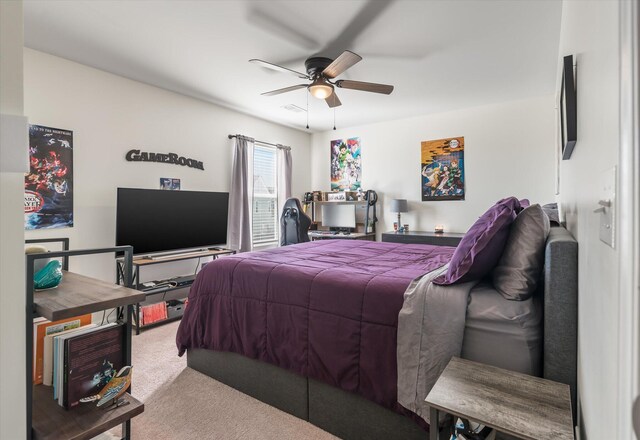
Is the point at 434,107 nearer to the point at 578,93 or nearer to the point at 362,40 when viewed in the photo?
the point at 362,40

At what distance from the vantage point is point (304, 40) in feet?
9.31

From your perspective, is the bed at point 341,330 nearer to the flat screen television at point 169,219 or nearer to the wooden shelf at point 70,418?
the wooden shelf at point 70,418

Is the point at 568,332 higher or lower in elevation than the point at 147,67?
lower

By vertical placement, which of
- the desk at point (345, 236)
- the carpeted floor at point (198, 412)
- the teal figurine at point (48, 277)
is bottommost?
the carpeted floor at point (198, 412)

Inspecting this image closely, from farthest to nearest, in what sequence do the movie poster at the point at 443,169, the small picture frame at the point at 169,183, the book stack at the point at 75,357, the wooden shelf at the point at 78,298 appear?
the movie poster at the point at 443,169, the small picture frame at the point at 169,183, the book stack at the point at 75,357, the wooden shelf at the point at 78,298

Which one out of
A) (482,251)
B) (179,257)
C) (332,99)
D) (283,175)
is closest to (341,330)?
(482,251)

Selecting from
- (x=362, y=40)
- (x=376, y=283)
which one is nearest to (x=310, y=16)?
(x=362, y=40)

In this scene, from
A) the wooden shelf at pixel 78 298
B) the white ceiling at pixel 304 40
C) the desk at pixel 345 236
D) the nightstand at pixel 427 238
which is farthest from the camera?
the desk at pixel 345 236

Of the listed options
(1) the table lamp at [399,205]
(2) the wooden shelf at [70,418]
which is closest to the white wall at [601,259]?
(2) the wooden shelf at [70,418]

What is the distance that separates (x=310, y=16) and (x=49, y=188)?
2.77m

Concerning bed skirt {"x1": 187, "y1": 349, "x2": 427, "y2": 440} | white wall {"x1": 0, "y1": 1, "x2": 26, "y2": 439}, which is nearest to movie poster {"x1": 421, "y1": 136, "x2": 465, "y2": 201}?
bed skirt {"x1": 187, "y1": 349, "x2": 427, "y2": 440}

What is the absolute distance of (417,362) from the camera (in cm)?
137

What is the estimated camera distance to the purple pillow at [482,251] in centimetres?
141

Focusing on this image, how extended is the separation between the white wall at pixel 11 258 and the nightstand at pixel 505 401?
46.3 inches
